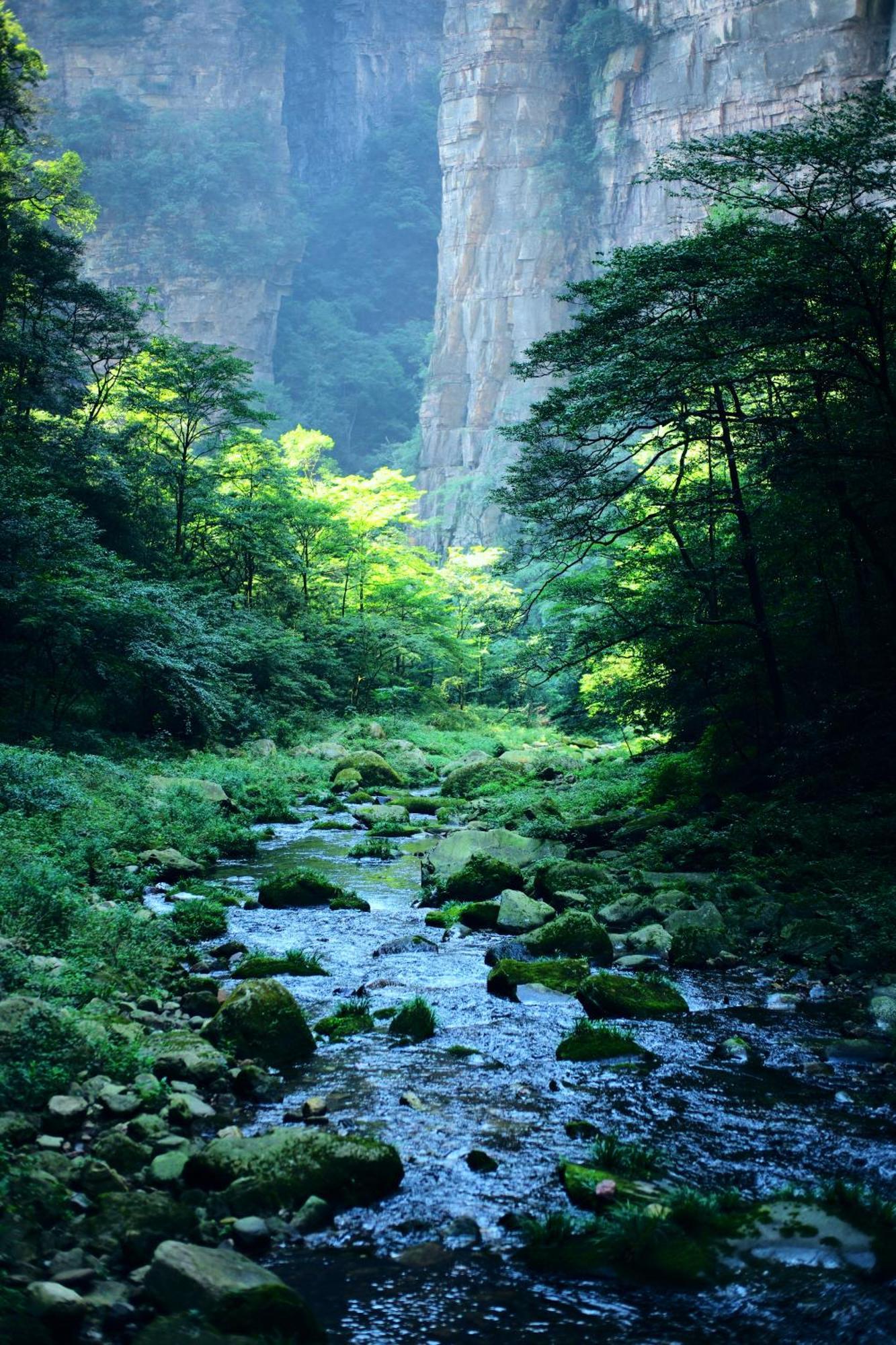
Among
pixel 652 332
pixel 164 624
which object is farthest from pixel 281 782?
pixel 652 332

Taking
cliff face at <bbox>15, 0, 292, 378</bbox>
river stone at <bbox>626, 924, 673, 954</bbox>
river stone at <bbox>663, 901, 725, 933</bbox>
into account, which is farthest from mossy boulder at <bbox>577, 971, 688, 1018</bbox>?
cliff face at <bbox>15, 0, 292, 378</bbox>

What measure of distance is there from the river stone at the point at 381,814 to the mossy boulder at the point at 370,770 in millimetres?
2695

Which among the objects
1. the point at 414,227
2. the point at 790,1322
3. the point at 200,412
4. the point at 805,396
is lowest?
the point at 790,1322

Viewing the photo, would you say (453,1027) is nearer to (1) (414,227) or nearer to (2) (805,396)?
(2) (805,396)

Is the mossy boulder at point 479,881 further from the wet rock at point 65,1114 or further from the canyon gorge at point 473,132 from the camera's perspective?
the canyon gorge at point 473,132

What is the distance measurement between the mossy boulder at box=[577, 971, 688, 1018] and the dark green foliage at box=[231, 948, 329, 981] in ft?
6.80

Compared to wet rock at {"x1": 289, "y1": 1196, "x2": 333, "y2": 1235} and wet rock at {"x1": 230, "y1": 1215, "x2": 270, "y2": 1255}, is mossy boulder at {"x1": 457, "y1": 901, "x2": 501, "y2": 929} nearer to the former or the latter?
wet rock at {"x1": 289, "y1": 1196, "x2": 333, "y2": 1235}

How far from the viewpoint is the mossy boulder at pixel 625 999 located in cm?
658

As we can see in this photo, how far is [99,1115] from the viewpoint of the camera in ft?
14.5

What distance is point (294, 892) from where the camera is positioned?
9.59 m

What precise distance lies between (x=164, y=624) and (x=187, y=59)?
68515 millimetres

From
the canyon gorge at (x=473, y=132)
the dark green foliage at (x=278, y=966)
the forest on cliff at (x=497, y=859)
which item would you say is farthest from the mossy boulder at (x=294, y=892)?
the canyon gorge at (x=473, y=132)

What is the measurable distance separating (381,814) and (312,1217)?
12.0 meters

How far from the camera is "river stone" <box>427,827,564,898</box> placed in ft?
37.3
